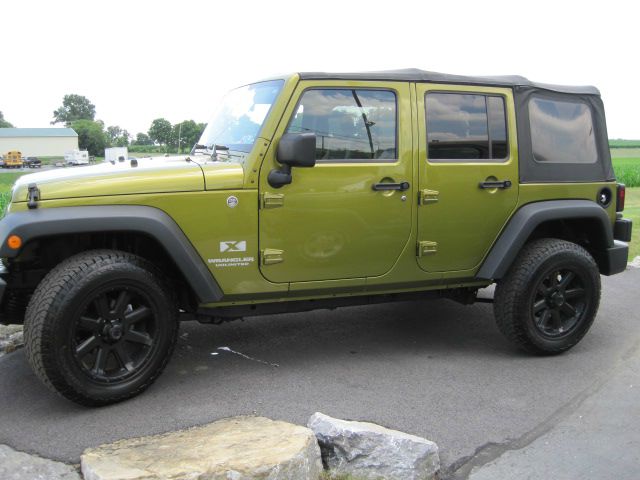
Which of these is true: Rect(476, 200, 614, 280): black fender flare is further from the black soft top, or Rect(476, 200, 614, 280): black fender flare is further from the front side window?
the front side window

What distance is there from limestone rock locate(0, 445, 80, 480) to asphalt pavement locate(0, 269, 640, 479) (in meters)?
0.07

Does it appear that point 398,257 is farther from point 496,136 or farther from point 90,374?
point 90,374

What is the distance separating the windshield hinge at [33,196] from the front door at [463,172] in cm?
242

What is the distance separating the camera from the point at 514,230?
463 centimetres

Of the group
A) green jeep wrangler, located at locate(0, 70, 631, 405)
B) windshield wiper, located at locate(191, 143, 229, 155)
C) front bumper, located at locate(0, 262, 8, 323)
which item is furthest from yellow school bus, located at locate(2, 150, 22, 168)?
front bumper, located at locate(0, 262, 8, 323)

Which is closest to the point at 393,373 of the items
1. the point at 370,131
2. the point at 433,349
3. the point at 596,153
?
the point at 433,349

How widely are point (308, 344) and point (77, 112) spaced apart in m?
57.9

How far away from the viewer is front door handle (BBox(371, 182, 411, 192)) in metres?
4.22

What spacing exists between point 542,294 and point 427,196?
49.2 inches

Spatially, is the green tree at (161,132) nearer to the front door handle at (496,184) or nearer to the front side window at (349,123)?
the front side window at (349,123)

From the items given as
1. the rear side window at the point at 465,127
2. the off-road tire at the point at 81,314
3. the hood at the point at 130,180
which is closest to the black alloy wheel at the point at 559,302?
the rear side window at the point at 465,127

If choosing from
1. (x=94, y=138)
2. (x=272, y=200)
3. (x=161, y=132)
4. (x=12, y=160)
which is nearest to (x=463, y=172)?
(x=272, y=200)

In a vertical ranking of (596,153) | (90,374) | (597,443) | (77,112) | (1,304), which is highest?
(77,112)

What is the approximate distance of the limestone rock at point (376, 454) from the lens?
3.12 metres
